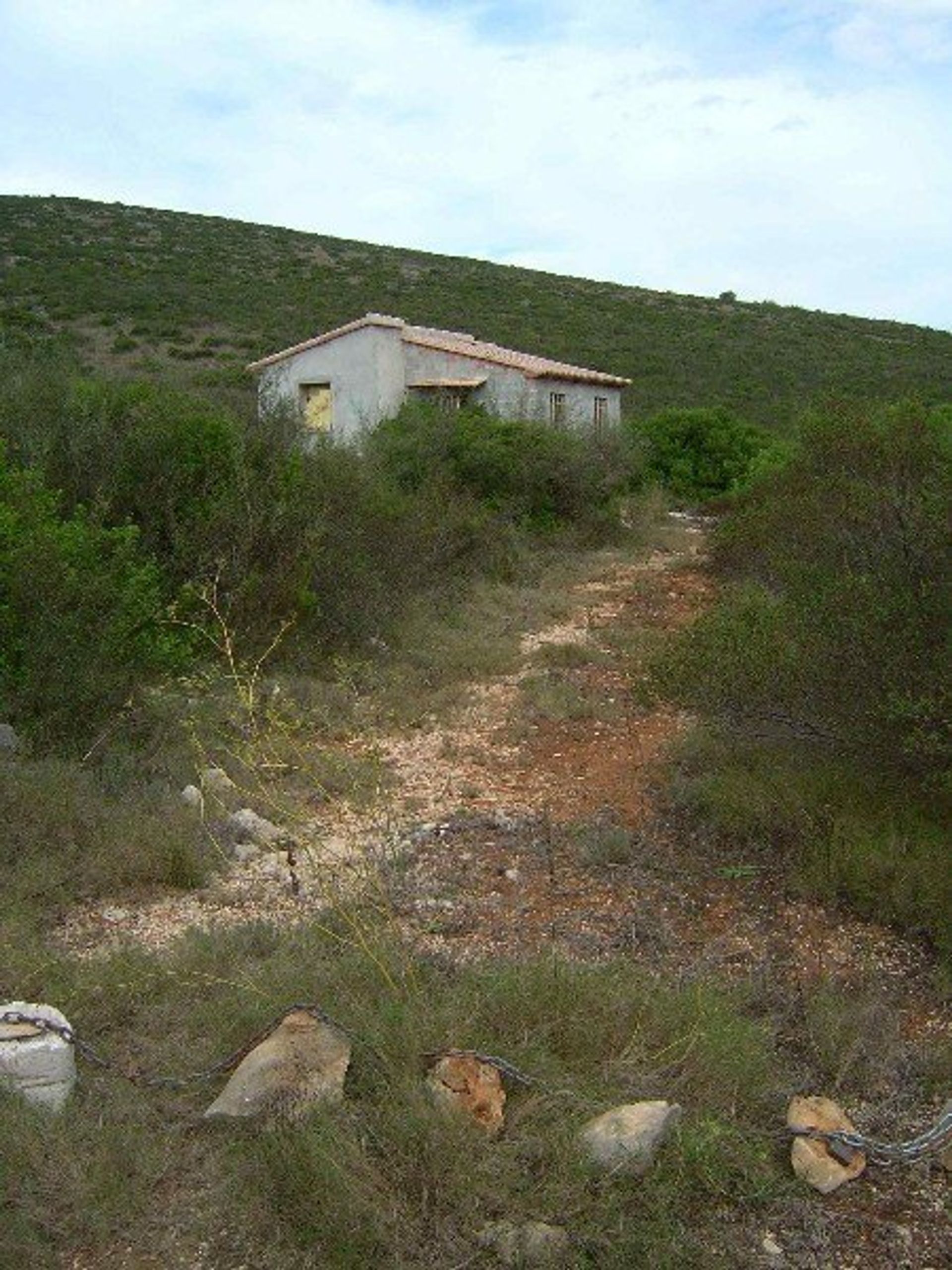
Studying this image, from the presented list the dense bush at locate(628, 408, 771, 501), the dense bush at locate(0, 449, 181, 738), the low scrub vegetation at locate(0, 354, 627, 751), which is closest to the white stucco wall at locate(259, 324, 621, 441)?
the dense bush at locate(628, 408, 771, 501)

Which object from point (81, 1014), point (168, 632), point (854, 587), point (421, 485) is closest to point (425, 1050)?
point (81, 1014)

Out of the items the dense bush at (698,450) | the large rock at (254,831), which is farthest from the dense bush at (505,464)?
the large rock at (254,831)

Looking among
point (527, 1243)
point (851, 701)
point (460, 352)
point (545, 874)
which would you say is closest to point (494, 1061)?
point (527, 1243)

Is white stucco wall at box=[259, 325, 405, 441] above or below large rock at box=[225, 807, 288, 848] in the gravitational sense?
above

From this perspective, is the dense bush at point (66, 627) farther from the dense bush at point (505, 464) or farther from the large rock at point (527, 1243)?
the dense bush at point (505, 464)

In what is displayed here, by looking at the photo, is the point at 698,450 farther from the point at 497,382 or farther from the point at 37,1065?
the point at 37,1065

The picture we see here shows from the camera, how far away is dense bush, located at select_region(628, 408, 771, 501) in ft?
62.7

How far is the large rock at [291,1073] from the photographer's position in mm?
3225

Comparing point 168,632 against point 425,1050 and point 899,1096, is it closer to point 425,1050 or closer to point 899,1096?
point 425,1050

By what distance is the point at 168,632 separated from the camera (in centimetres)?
770

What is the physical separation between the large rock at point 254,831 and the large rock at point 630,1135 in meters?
2.73

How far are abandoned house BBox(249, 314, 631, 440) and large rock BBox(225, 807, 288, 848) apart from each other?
12.8 metres

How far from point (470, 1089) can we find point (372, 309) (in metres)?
30.4

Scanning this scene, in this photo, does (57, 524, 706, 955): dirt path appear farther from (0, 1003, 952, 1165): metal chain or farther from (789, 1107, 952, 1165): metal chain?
(789, 1107, 952, 1165): metal chain
